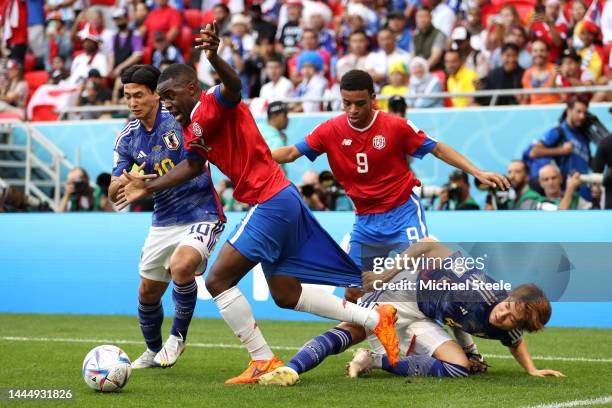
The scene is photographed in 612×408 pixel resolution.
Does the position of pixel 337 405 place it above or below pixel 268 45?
below

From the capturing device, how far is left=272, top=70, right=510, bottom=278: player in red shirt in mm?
8812

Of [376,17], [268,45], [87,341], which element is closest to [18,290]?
[87,341]

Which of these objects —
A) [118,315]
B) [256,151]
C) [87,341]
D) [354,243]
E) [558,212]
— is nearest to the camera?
[256,151]

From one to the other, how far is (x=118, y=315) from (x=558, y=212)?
577cm

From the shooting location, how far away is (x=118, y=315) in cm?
1418

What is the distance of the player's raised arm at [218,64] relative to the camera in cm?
723

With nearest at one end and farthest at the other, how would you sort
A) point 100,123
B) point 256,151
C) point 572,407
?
point 572,407
point 256,151
point 100,123

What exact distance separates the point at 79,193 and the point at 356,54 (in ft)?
16.0

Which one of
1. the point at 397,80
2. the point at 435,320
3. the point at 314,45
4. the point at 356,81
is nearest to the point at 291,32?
the point at 314,45

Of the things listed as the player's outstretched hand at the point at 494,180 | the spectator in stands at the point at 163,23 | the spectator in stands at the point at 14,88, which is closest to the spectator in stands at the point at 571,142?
the player's outstretched hand at the point at 494,180

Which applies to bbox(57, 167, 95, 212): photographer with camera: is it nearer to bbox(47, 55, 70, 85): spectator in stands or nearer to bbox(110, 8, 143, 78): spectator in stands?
bbox(110, 8, 143, 78): spectator in stands

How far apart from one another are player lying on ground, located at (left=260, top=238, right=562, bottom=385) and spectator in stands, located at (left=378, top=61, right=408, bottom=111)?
8348 millimetres

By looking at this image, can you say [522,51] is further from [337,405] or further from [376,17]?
[337,405]

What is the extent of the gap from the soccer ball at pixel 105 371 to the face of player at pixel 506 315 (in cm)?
256
